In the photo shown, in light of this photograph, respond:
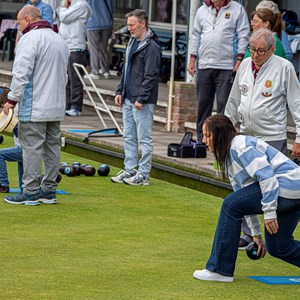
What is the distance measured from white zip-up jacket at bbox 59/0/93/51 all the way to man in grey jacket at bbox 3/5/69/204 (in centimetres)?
709

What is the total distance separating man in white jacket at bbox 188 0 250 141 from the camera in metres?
13.5

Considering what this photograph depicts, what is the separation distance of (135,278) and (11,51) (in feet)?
57.6

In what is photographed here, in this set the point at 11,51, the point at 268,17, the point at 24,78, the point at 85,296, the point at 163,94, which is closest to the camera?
the point at 85,296

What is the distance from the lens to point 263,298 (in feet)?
23.8

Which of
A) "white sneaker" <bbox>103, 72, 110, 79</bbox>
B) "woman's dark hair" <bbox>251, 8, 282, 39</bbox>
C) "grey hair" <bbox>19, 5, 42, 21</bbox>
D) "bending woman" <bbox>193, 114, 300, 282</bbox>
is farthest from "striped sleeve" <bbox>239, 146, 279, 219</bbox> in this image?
"white sneaker" <bbox>103, 72, 110, 79</bbox>

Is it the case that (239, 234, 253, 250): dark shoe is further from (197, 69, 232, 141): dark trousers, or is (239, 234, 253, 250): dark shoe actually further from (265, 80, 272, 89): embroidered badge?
(197, 69, 232, 141): dark trousers

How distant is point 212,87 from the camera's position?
1370 cm

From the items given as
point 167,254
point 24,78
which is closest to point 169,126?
point 24,78

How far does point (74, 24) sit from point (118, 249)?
9.50 metres

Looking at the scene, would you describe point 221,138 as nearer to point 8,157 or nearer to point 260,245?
point 260,245

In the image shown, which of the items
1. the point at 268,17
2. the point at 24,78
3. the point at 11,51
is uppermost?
the point at 268,17

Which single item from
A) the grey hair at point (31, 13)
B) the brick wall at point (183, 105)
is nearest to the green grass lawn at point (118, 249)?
the grey hair at point (31, 13)

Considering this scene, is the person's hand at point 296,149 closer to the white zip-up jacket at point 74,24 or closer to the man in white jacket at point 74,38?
the man in white jacket at point 74,38

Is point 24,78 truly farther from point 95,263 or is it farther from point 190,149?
point 190,149
